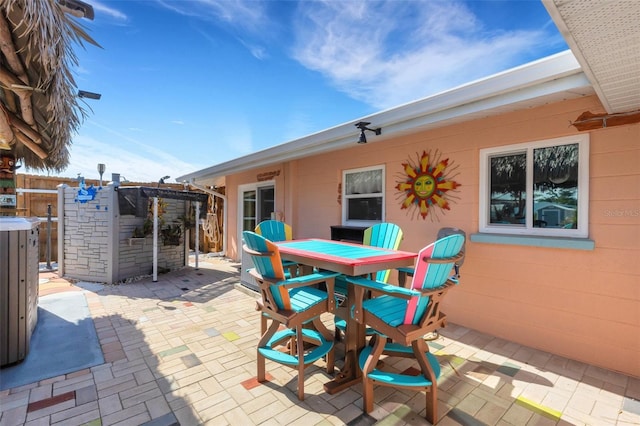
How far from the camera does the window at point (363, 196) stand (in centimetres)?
468

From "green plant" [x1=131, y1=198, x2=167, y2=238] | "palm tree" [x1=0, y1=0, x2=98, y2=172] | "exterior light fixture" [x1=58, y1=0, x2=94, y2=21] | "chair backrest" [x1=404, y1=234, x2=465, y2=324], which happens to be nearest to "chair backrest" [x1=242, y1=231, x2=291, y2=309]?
"chair backrest" [x1=404, y1=234, x2=465, y2=324]

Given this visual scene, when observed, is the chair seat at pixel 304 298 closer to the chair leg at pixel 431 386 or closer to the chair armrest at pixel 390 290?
the chair armrest at pixel 390 290

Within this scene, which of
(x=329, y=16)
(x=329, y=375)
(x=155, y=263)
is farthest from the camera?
(x=155, y=263)

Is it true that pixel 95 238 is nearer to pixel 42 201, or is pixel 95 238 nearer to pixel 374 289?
pixel 42 201

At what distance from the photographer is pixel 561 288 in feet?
9.37

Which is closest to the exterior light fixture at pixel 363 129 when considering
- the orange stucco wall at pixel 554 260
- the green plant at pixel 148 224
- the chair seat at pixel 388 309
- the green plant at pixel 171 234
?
the orange stucco wall at pixel 554 260

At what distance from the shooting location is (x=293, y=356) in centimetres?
237

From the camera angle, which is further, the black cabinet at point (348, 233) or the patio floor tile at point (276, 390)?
the black cabinet at point (348, 233)

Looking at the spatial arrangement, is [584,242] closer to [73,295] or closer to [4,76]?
[4,76]

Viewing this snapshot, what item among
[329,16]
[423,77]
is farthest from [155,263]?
[423,77]

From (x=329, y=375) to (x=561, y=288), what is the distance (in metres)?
2.54

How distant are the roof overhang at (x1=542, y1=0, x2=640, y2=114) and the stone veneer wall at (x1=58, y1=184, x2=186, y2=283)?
23.2ft

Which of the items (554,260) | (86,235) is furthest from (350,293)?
(86,235)

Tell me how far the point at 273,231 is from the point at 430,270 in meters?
2.38
